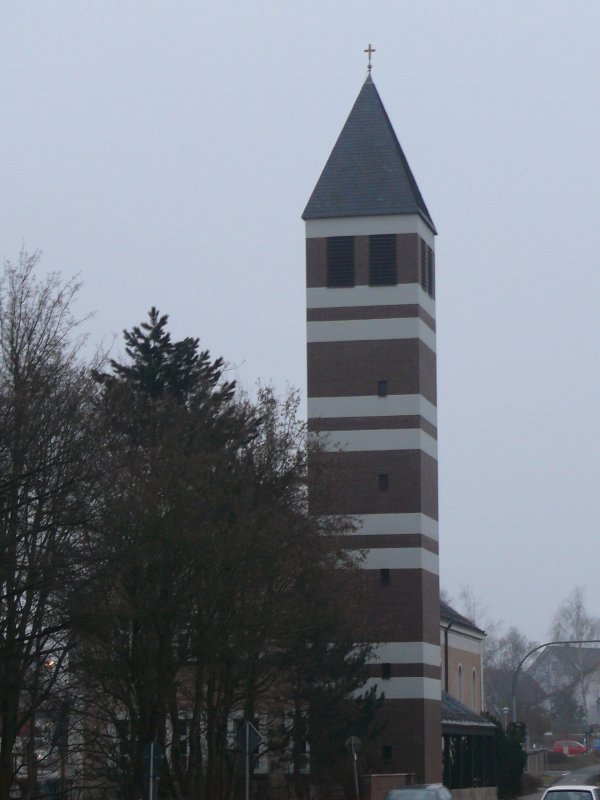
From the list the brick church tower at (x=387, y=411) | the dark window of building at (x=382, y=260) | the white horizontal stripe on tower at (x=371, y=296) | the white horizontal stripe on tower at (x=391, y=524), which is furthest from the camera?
the dark window of building at (x=382, y=260)

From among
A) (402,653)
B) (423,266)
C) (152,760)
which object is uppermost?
(423,266)

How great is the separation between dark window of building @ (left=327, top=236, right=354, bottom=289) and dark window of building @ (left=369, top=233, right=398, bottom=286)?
732 mm

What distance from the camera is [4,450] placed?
26.8m

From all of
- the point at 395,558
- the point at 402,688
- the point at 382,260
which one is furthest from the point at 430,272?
the point at 402,688

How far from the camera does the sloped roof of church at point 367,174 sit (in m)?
57.2

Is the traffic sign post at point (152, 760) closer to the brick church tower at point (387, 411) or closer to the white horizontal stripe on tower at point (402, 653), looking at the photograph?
the brick church tower at point (387, 411)

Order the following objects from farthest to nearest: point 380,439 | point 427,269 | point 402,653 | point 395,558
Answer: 1. point 427,269
2. point 380,439
3. point 395,558
4. point 402,653

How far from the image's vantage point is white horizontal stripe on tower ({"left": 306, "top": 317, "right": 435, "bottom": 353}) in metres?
55.9

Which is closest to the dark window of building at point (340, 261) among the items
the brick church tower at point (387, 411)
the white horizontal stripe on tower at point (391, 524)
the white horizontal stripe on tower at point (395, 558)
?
the brick church tower at point (387, 411)

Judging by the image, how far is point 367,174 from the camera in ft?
192

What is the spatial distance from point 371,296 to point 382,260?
1513 millimetres

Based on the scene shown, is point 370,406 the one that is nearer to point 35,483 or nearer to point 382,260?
point 382,260

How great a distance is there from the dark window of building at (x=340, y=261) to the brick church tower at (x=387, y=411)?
1.4 inches

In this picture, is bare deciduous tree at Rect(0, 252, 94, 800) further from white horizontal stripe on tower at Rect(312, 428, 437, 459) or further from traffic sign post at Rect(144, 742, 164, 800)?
white horizontal stripe on tower at Rect(312, 428, 437, 459)
